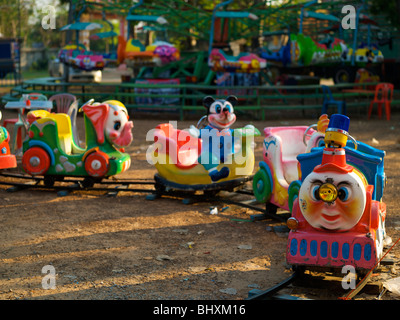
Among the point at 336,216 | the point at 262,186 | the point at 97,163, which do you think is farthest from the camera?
the point at 97,163

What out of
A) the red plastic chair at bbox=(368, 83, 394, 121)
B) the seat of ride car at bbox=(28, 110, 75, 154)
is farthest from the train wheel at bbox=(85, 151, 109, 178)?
the red plastic chair at bbox=(368, 83, 394, 121)

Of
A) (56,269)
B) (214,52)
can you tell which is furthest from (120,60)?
(56,269)

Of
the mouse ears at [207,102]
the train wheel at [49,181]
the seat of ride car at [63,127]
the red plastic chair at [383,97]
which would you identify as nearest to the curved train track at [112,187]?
the train wheel at [49,181]

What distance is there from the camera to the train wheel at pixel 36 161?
8641 mm

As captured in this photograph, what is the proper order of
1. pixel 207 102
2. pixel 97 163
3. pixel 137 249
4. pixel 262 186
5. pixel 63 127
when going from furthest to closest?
pixel 63 127, pixel 97 163, pixel 207 102, pixel 262 186, pixel 137 249

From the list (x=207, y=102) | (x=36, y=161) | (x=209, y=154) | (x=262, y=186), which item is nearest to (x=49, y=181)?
(x=36, y=161)

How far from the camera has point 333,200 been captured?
4766mm

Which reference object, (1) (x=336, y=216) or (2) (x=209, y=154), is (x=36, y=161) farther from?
(1) (x=336, y=216)

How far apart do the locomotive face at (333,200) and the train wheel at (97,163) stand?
13.6 ft

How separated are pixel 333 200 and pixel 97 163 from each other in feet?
14.8

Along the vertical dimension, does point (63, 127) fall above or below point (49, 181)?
above

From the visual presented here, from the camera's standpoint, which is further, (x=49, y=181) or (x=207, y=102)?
(x=49, y=181)
